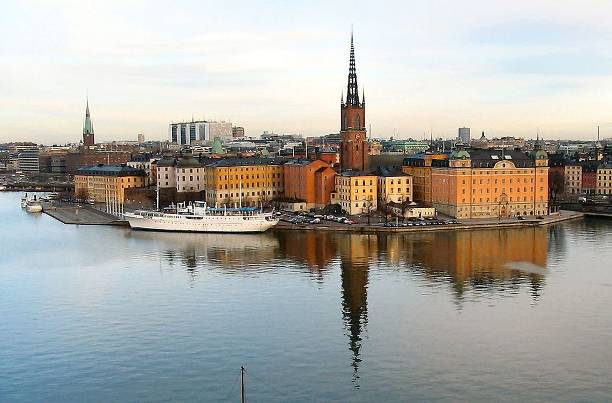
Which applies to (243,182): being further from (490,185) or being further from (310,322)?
(310,322)

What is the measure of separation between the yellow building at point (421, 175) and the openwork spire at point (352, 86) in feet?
11.6

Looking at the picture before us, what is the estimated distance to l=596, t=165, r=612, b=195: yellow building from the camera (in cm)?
3597

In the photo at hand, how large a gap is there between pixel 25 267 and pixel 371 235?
10737 mm

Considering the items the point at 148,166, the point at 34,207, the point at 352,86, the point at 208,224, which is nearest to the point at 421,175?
the point at 352,86

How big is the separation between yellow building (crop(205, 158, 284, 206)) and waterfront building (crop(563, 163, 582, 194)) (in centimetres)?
1418

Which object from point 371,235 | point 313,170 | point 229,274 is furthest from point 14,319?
point 313,170

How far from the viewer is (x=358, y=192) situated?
97.6 feet

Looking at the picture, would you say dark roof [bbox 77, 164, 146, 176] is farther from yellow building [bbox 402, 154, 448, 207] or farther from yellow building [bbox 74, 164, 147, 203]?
yellow building [bbox 402, 154, 448, 207]

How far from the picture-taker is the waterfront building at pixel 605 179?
3597 centimetres

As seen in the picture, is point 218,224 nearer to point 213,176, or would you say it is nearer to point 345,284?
point 213,176

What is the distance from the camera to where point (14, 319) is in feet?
44.7

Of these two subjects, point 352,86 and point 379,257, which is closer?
point 379,257

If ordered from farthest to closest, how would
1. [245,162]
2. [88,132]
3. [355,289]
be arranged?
[88,132], [245,162], [355,289]

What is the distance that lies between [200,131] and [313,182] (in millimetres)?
77563
